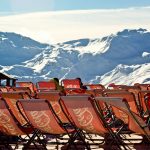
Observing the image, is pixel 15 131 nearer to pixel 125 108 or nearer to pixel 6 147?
pixel 6 147

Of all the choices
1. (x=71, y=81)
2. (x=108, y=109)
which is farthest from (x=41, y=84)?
(x=108, y=109)

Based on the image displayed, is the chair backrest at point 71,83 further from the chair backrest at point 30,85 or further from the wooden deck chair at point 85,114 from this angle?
the wooden deck chair at point 85,114

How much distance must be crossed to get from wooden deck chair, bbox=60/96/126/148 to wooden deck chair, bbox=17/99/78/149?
26 cm

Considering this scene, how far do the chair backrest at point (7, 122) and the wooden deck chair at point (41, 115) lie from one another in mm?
320

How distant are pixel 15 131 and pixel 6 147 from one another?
879 millimetres

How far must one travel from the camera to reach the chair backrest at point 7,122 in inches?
261

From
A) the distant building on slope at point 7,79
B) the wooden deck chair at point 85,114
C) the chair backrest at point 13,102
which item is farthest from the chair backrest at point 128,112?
the distant building on slope at point 7,79

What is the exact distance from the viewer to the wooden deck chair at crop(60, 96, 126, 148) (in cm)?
597

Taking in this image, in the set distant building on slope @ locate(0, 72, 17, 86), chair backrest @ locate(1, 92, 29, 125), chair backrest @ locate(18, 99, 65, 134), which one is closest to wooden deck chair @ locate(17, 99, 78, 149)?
chair backrest @ locate(18, 99, 65, 134)

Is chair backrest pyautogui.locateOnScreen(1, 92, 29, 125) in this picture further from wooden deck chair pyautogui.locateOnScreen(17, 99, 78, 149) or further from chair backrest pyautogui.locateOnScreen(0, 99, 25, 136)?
wooden deck chair pyautogui.locateOnScreen(17, 99, 78, 149)

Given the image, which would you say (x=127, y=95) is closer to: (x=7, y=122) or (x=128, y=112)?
(x=128, y=112)

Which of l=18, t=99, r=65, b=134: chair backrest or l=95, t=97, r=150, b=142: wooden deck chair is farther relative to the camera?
l=18, t=99, r=65, b=134: chair backrest

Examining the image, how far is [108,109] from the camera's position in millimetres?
8859

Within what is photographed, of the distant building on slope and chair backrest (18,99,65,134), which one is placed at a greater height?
the distant building on slope
